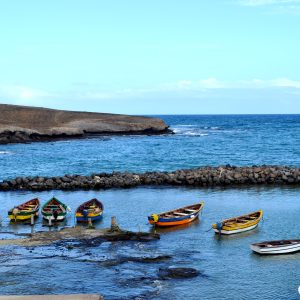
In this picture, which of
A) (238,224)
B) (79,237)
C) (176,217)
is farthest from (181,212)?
(79,237)

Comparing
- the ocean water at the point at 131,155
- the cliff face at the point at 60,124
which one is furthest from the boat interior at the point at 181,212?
the cliff face at the point at 60,124

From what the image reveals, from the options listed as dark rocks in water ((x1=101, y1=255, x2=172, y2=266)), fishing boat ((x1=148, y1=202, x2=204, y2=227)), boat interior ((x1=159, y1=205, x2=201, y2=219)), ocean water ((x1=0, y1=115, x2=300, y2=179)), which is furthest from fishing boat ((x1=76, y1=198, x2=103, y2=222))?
ocean water ((x1=0, y1=115, x2=300, y2=179))

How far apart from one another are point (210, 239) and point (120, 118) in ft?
303

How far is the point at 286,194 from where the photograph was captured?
160ft

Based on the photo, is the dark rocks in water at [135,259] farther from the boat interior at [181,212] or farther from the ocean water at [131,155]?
the ocean water at [131,155]

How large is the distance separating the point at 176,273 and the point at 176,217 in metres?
10.8

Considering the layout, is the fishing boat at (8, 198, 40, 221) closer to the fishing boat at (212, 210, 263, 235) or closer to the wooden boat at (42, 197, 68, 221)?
the wooden boat at (42, 197, 68, 221)

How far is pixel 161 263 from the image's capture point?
29.1 m

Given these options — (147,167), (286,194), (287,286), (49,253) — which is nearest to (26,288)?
(49,253)

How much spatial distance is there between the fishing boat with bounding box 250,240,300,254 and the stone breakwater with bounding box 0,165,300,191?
23193 millimetres

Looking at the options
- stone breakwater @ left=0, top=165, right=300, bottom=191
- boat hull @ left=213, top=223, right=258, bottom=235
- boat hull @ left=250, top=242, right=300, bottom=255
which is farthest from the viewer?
stone breakwater @ left=0, top=165, right=300, bottom=191

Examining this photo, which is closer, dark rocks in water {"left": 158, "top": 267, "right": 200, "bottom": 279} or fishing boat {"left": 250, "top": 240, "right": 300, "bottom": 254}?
dark rocks in water {"left": 158, "top": 267, "right": 200, "bottom": 279}

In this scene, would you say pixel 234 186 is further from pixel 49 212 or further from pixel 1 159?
pixel 1 159

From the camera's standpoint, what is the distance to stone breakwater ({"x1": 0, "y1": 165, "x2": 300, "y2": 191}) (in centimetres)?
5344
